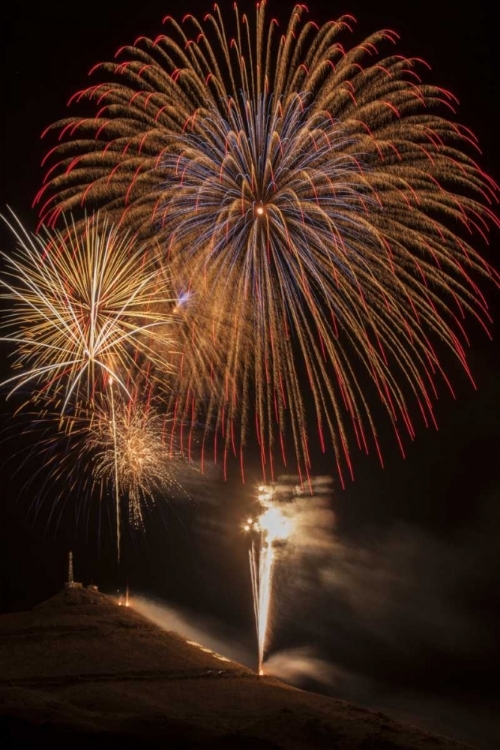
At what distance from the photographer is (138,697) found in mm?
18984

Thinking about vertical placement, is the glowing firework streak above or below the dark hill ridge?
above

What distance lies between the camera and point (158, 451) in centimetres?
2719

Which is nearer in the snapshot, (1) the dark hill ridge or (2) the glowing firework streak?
(1) the dark hill ridge

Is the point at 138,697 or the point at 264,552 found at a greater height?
the point at 264,552

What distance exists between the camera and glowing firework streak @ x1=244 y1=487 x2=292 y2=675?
27.5 metres

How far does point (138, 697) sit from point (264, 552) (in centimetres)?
901

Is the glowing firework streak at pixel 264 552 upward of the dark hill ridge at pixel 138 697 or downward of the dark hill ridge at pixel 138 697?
upward

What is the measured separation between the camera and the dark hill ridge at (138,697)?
13852 mm

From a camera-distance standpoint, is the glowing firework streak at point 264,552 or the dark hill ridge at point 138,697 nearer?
the dark hill ridge at point 138,697

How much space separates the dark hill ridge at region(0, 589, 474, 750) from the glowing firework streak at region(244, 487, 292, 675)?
2.77 meters

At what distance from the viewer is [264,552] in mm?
27406

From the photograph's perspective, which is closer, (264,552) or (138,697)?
(138,697)

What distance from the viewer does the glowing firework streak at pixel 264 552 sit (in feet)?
90.2

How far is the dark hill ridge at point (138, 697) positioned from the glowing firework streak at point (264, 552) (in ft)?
9.09
